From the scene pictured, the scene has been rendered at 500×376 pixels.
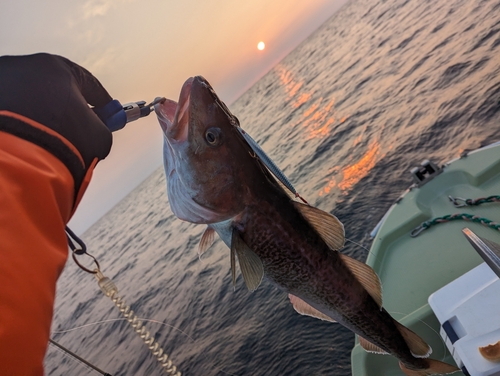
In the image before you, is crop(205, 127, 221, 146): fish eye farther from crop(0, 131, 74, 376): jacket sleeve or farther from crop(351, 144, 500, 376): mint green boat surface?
crop(351, 144, 500, 376): mint green boat surface

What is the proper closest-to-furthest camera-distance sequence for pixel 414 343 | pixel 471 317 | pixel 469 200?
pixel 414 343
pixel 471 317
pixel 469 200

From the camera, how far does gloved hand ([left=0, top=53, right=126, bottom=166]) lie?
1.72 m

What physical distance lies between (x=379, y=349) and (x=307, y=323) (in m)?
5.30

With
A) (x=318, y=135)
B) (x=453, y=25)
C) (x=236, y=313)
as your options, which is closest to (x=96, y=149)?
(x=236, y=313)

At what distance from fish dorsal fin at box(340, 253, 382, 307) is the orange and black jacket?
6.76 feet

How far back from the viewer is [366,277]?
2715 mm

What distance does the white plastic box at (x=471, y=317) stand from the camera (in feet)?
9.84

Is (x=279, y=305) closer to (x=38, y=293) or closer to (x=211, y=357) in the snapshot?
(x=211, y=357)

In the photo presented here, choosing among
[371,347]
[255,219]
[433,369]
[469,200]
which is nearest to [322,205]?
[469,200]

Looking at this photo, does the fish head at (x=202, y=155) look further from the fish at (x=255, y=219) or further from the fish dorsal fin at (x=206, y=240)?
the fish dorsal fin at (x=206, y=240)

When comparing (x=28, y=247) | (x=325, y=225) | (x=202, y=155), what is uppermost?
(x=28, y=247)

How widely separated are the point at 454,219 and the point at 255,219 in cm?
427

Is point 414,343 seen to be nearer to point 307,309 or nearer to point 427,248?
point 307,309

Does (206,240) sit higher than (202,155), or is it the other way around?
(202,155)
